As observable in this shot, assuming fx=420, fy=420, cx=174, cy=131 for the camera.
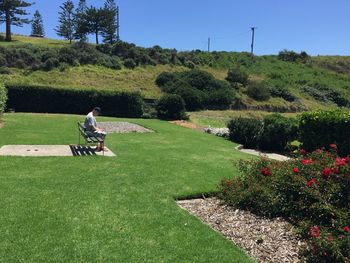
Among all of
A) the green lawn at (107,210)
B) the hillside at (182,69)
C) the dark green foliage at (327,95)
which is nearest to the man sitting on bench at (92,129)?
the green lawn at (107,210)

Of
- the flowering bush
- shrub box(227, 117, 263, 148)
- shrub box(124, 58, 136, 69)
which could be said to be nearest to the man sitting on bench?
the flowering bush

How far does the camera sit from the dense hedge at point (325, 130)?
1334cm

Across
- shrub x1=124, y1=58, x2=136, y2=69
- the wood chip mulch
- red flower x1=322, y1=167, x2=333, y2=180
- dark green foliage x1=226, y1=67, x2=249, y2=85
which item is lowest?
the wood chip mulch

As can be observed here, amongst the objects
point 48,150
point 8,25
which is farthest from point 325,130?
point 8,25

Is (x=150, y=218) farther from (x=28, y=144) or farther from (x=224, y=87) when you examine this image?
(x=224, y=87)

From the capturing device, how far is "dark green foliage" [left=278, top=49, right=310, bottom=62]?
7388 centimetres

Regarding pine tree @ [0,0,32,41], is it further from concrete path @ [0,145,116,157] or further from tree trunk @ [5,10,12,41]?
concrete path @ [0,145,116,157]

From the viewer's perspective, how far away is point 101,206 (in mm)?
6617

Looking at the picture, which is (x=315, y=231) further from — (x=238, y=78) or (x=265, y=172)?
(x=238, y=78)

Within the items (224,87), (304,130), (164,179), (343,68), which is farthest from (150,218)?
(343,68)

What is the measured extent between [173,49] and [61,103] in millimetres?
31415

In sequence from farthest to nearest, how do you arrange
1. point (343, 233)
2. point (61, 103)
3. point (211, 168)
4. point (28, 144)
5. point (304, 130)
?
point (61, 103)
point (304, 130)
point (28, 144)
point (211, 168)
point (343, 233)

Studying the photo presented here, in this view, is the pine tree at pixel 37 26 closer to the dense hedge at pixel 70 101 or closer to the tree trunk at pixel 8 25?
the tree trunk at pixel 8 25

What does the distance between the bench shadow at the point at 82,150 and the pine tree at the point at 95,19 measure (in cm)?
5694
